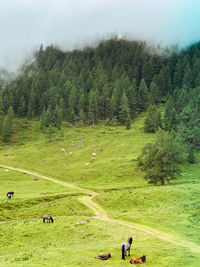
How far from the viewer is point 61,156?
10856 centimetres

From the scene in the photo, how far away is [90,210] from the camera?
44531 millimetres

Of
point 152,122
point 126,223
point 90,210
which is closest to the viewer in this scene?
point 126,223

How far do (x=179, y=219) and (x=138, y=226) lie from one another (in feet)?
20.4

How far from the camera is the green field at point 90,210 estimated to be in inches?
803

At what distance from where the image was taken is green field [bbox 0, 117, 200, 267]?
20397mm

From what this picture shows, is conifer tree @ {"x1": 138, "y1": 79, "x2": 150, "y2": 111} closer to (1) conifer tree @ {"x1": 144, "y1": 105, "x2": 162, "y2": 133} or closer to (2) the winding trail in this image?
(1) conifer tree @ {"x1": 144, "y1": 105, "x2": 162, "y2": 133}

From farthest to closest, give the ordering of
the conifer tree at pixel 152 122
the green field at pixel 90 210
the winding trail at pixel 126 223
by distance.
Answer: the conifer tree at pixel 152 122, the winding trail at pixel 126 223, the green field at pixel 90 210

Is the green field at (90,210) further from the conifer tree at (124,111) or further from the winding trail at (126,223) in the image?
the conifer tree at (124,111)

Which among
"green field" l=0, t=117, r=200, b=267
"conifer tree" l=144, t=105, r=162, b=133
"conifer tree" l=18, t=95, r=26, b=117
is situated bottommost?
"green field" l=0, t=117, r=200, b=267

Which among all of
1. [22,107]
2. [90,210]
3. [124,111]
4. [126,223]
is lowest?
[90,210]

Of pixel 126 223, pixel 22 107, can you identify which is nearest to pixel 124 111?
pixel 22 107

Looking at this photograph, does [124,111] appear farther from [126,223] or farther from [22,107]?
[126,223]

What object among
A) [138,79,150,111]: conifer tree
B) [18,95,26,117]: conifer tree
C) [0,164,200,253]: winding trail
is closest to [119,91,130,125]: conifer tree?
[138,79,150,111]: conifer tree

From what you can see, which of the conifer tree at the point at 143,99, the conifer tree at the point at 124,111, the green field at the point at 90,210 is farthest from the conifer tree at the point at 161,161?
the conifer tree at the point at 143,99
